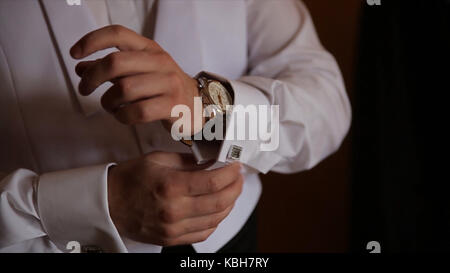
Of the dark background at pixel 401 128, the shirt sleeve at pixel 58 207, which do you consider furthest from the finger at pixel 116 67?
the dark background at pixel 401 128

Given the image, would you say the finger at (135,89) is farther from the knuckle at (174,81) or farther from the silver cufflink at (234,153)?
the silver cufflink at (234,153)

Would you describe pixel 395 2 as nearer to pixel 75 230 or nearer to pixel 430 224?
pixel 430 224

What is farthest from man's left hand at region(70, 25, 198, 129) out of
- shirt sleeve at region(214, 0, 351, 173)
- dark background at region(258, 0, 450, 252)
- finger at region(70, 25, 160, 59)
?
dark background at region(258, 0, 450, 252)

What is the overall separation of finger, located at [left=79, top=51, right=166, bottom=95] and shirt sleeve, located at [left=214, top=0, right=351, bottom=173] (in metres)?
0.12

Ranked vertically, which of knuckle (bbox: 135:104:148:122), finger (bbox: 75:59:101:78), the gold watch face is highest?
finger (bbox: 75:59:101:78)

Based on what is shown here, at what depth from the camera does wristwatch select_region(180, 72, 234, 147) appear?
0.35 m

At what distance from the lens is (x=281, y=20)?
527 mm

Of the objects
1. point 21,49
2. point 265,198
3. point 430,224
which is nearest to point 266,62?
point 21,49

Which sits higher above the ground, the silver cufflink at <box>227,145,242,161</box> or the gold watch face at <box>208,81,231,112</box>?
the gold watch face at <box>208,81,231,112</box>

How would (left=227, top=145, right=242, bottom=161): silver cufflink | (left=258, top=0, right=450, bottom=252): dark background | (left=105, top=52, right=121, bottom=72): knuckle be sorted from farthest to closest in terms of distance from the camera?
(left=258, top=0, right=450, bottom=252): dark background, (left=227, top=145, right=242, bottom=161): silver cufflink, (left=105, top=52, right=121, bottom=72): knuckle

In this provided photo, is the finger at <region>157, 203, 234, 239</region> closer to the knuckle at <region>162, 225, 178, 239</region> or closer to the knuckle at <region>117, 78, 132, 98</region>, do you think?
the knuckle at <region>162, 225, 178, 239</region>

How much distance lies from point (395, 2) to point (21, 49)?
2.10 ft

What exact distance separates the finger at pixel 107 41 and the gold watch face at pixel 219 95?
0.09 meters

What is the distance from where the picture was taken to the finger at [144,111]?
0.93 ft
